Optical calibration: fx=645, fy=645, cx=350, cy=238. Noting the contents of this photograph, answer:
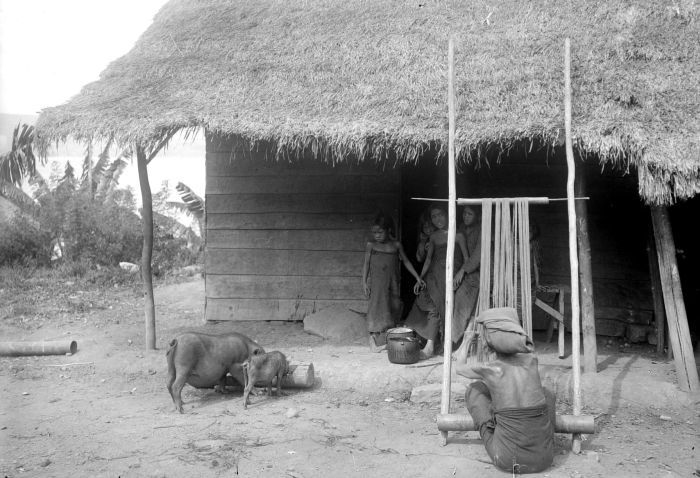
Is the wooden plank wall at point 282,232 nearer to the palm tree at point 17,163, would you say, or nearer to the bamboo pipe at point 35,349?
the bamboo pipe at point 35,349

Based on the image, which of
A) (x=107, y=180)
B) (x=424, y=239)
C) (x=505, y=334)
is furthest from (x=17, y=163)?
(x=505, y=334)

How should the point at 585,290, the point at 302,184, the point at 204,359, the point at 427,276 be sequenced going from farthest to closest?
the point at 302,184, the point at 427,276, the point at 585,290, the point at 204,359

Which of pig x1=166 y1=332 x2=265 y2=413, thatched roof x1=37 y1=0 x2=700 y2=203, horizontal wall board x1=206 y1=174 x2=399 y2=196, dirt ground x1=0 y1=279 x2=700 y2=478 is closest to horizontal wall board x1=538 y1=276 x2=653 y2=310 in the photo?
dirt ground x1=0 y1=279 x2=700 y2=478

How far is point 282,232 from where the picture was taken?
27.5 ft

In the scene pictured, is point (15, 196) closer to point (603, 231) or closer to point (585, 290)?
point (603, 231)

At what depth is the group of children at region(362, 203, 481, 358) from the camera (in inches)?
272

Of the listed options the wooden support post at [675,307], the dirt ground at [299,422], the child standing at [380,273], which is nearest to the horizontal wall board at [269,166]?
the child standing at [380,273]

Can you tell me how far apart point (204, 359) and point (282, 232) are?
10.1 ft

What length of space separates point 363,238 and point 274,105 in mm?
2323

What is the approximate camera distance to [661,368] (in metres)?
6.31

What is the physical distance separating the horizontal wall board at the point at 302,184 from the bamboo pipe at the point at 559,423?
13.2 ft

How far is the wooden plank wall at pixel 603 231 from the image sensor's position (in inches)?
298

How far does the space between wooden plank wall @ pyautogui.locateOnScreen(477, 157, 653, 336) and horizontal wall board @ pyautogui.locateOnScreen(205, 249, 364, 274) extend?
1.97m

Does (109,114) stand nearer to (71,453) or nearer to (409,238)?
(71,453)
